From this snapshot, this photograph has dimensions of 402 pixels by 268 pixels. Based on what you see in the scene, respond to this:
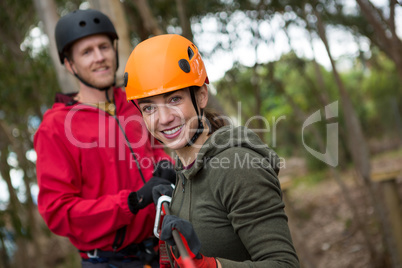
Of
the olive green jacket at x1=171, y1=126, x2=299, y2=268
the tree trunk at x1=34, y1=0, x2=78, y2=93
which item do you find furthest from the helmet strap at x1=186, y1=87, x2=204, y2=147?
the tree trunk at x1=34, y1=0, x2=78, y2=93

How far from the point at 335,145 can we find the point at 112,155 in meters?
11.3

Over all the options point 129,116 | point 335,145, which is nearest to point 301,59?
point 335,145

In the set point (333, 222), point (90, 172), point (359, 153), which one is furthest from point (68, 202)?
point (333, 222)

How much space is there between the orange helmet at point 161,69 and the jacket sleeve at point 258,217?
0.54m

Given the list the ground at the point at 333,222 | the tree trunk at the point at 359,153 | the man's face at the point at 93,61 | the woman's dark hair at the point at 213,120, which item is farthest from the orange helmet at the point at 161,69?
the tree trunk at the point at 359,153

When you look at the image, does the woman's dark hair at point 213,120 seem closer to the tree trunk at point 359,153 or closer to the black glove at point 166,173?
the black glove at point 166,173

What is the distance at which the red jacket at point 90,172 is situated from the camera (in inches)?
94.5

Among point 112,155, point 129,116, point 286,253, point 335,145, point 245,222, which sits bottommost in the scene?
point 335,145

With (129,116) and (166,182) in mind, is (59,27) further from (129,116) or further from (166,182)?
(166,182)

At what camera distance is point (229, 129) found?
1.92 metres

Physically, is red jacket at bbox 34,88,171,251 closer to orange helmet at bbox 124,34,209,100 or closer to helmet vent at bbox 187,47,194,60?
orange helmet at bbox 124,34,209,100

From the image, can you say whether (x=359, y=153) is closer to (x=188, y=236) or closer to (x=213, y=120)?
(x=213, y=120)

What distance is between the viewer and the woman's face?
1.98m

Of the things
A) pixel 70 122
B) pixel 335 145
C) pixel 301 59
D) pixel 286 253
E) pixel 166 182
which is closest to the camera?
pixel 286 253
